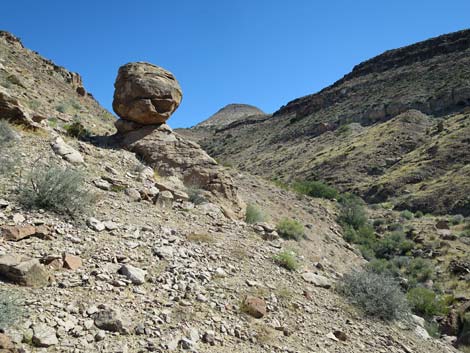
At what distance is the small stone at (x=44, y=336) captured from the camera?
392 cm

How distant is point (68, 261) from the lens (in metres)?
5.39

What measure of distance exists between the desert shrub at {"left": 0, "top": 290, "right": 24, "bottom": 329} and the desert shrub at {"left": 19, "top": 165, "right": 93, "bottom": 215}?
2.50m

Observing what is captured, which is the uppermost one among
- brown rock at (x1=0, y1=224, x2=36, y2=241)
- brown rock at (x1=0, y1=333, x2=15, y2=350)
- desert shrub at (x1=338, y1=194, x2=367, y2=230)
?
desert shrub at (x1=338, y1=194, x2=367, y2=230)

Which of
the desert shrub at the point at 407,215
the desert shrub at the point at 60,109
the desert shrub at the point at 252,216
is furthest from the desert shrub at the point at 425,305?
the desert shrub at the point at 60,109

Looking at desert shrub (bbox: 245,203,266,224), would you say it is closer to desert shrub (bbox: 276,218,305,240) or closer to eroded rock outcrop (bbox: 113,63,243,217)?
eroded rock outcrop (bbox: 113,63,243,217)

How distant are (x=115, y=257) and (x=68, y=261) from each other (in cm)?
72

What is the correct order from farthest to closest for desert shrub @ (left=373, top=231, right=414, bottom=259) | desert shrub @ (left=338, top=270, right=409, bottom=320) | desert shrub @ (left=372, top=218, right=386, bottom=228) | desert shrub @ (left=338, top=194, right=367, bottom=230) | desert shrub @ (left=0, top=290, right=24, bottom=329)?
desert shrub @ (left=372, top=218, right=386, bottom=228)
desert shrub @ (left=338, top=194, right=367, bottom=230)
desert shrub @ (left=373, top=231, right=414, bottom=259)
desert shrub @ (left=338, top=270, right=409, bottom=320)
desert shrub @ (left=0, top=290, right=24, bottom=329)

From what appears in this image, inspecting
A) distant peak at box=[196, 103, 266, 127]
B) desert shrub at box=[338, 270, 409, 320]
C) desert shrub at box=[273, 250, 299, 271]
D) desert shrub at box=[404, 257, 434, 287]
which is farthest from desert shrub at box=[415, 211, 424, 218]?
distant peak at box=[196, 103, 266, 127]

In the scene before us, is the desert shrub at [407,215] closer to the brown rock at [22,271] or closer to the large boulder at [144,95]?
the large boulder at [144,95]

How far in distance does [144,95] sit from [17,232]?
23.6ft

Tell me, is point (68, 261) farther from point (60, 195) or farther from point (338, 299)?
point (338, 299)

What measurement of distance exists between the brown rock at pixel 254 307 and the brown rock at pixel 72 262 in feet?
7.98

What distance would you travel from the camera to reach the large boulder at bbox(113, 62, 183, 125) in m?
12.0

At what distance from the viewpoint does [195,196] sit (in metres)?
10.2
